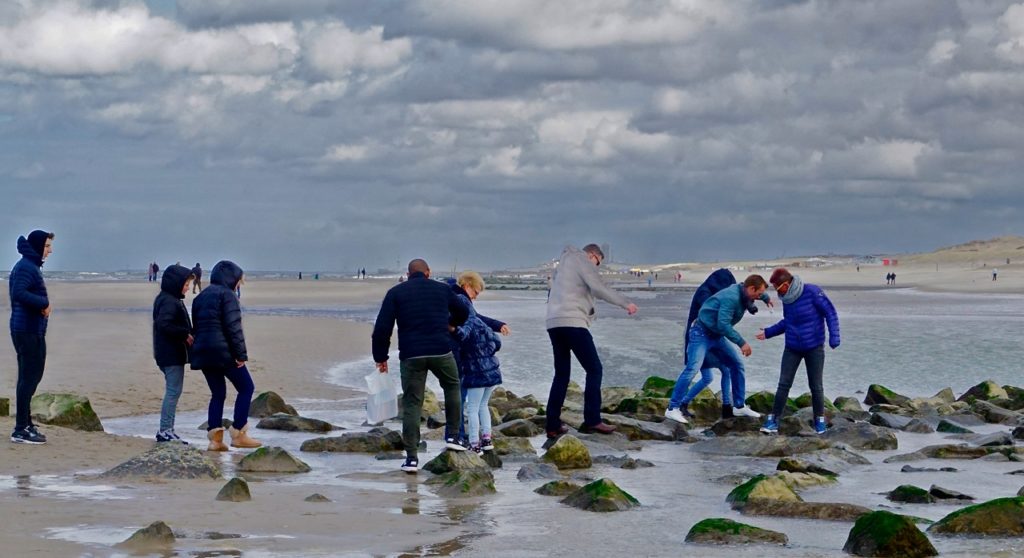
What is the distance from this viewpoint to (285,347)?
89.6ft

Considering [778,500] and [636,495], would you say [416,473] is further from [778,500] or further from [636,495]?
[778,500]

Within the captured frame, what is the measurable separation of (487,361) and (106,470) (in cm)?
350

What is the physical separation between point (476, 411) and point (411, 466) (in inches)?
53.0

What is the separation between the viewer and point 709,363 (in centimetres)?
1459

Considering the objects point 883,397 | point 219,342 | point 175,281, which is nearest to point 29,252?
point 175,281

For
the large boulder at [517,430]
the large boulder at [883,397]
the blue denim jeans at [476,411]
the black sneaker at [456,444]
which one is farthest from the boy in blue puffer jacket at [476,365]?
the large boulder at [883,397]

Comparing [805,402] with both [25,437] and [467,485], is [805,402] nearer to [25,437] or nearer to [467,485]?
[467,485]

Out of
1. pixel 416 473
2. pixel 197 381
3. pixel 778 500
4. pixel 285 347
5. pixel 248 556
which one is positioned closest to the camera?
pixel 248 556

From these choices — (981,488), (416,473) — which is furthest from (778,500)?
(416,473)

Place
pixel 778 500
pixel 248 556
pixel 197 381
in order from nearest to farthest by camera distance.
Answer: pixel 248 556 → pixel 778 500 → pixel 197 381

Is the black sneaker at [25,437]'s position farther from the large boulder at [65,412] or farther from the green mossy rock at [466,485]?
the green mossy rock at [466,485]

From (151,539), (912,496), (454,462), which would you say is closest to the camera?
(151,539)

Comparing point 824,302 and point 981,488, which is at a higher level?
point 824,302

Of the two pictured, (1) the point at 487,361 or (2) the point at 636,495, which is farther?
(1) the point at 487,361
